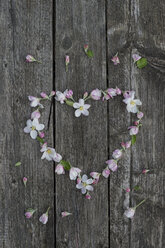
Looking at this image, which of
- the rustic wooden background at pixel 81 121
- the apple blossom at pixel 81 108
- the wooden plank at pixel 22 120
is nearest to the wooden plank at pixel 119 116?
the rustic wooden background at pixel 81 121

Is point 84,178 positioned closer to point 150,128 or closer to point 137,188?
point 137,188

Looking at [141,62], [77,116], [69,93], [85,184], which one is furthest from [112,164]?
[141,62]

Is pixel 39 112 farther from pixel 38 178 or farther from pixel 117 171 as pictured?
pixel 117 171

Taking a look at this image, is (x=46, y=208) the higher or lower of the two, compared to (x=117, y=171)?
lower

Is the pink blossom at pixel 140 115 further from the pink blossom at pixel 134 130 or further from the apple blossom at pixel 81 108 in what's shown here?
the apple blossom at pixel 81 108

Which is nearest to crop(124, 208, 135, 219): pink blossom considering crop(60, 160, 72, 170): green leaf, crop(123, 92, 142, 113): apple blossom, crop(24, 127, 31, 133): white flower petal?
crop(60, 160, 72, 170): green leaf

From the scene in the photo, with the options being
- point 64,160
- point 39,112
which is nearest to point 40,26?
point 39,112
